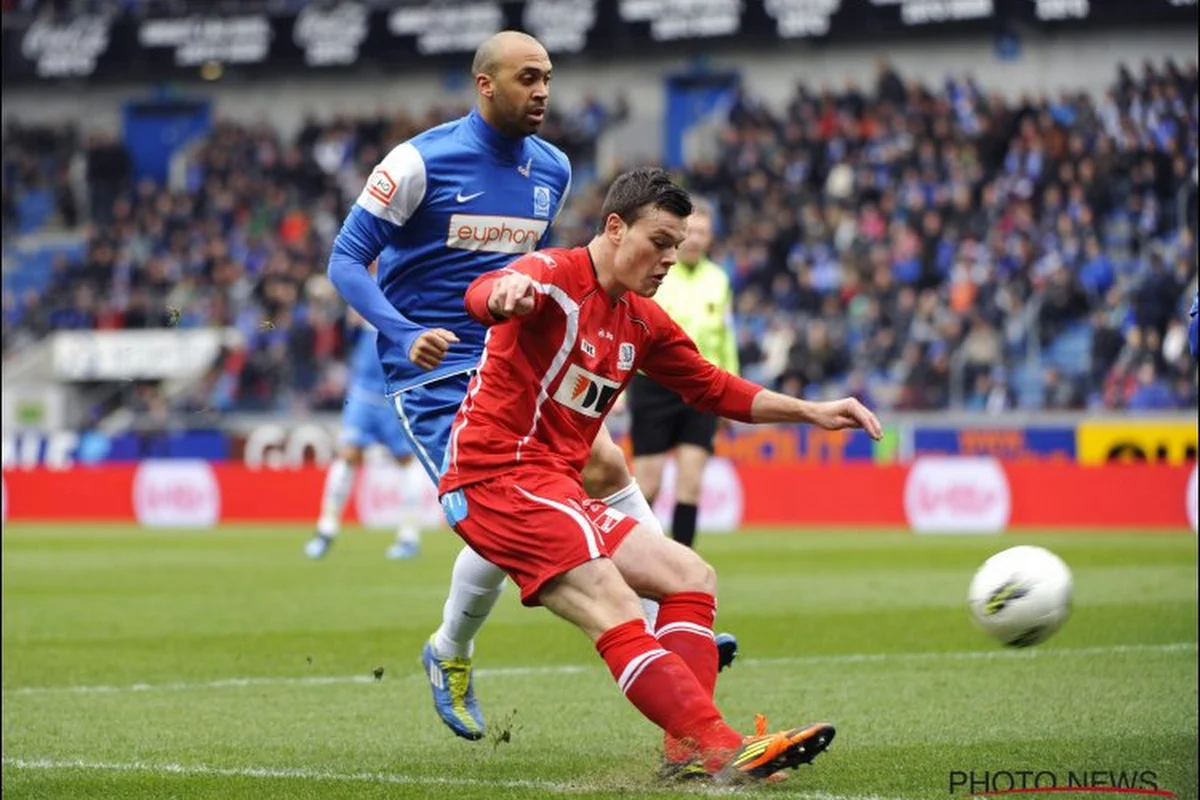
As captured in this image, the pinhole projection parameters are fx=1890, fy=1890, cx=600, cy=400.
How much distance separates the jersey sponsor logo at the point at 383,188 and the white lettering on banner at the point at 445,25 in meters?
27.6

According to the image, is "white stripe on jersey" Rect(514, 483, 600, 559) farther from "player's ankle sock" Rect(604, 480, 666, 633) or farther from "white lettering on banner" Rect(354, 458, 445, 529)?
"white lettering on banner" Rect(354, 458, 445, 529)

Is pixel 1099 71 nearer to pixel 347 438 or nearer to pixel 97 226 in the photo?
pixel 347 438

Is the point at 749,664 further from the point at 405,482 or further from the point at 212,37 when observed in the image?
the point at 212,37

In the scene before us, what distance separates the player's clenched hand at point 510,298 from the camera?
5.41 m

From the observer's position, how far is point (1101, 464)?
2162 cm

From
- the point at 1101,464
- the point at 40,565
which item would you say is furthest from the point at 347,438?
the point at 1101,464

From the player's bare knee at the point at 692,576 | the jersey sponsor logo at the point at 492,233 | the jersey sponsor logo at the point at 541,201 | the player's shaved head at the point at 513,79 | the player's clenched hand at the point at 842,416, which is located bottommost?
the player's bare knee at the point at 692,576

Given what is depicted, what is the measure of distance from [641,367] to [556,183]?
118 cm

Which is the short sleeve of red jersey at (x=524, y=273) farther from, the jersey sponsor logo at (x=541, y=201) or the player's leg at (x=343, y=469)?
the player's leg at (x=343, y=469)

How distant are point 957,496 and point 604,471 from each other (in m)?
14.9

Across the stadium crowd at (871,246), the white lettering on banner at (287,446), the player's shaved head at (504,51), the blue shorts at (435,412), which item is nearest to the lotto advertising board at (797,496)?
the stadium crowd at (871,246)

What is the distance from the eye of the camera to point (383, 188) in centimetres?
672

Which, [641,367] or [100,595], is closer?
[641,367]

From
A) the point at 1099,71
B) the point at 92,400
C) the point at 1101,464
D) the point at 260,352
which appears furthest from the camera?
the point at 92,400
